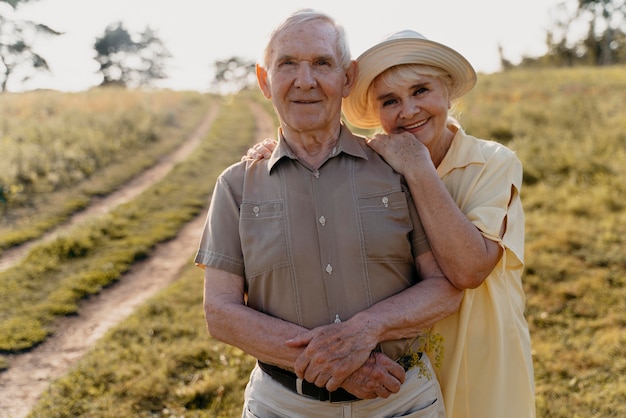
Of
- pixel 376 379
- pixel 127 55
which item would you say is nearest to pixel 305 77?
pixel 376 379

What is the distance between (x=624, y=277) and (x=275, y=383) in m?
5.02

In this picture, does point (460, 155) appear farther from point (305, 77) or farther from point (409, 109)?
point (305, 77)

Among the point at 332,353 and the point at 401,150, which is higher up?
the point at 401,150

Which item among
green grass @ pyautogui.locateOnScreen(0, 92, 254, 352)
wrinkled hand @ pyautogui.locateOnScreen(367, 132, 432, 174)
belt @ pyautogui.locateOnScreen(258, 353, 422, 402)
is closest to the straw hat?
wrinkled hand @ pyautogui.locateOnScreen(367, 132, 432, 174)

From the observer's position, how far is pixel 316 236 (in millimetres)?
1997

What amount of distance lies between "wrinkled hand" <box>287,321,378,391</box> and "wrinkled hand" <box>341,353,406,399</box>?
0.12 ft

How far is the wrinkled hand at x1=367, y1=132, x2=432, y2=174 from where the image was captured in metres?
2.07

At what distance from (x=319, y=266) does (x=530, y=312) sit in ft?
13.3

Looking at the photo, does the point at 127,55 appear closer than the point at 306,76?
No

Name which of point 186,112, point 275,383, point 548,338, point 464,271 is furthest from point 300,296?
point 186,112

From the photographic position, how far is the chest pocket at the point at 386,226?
199cm

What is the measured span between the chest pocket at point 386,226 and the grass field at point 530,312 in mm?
2514

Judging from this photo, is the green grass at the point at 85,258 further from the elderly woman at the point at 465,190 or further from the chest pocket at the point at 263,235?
the elderly woman at the point at 465,190

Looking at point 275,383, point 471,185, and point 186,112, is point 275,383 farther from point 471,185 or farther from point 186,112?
point 186,112
